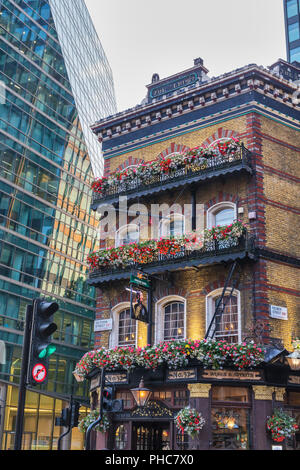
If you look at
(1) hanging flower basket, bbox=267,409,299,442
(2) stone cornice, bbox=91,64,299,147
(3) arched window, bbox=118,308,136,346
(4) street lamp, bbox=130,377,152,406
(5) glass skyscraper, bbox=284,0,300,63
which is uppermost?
(5) glass skyscraper, bbox=284,0,300,63

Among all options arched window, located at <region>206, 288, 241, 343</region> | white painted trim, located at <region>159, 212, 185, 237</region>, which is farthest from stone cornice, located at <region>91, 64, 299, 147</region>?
arched window, located at <region>206, 288, 241, 343</region>

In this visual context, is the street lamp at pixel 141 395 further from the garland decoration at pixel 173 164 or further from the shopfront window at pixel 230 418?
the garland decoration at pixel 173 164

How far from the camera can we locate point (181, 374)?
20.6 metres

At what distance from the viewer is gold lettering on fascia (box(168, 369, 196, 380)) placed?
66.5 feet

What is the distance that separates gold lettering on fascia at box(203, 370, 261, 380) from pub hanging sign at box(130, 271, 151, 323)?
366cm

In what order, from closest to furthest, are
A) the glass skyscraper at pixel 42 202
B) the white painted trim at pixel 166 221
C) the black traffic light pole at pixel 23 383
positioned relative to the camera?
the black traffic light pole at pixel 23 383 < the white painted trim at pixel 166 221 < the glass skyscraper at pixel 42 202

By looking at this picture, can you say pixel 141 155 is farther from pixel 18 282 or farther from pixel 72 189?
pixel 72 189

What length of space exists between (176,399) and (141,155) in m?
11.6

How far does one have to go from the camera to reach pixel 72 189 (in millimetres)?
47344

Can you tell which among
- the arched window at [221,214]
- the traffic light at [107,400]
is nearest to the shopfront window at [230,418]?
the traffic light at [107,400]

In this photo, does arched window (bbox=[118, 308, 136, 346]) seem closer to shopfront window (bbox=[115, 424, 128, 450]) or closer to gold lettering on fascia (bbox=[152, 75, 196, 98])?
shopfront window (bbox=[115, 424, 128, 450])

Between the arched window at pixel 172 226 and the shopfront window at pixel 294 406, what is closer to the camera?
the shopfront window at pixel 294 406

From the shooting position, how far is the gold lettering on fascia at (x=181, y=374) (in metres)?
20.3

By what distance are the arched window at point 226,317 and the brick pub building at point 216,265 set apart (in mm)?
39
